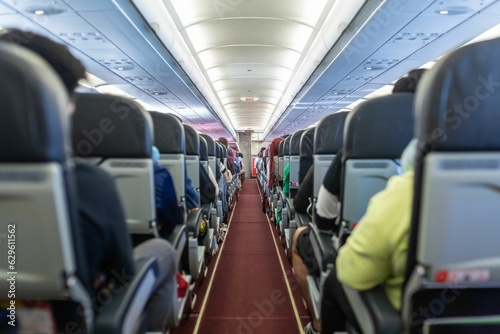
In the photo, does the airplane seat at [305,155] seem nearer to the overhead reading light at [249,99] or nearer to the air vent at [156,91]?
the air vent at [156,91]

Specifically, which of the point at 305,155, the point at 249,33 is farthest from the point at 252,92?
the point at 305,155

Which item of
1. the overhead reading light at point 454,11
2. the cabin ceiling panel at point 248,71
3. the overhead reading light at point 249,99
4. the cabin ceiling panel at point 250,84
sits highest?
the cabin ceiling panel at point 248,71

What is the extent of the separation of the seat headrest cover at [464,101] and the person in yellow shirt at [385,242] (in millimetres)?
197

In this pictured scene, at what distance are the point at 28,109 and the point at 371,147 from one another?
1.62 meters

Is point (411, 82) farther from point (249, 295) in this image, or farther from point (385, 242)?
point (249, 295)

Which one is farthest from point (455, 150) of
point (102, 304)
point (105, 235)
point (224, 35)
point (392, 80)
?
point (392, 80)

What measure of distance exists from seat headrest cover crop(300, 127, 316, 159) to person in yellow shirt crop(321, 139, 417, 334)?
89.5 inches

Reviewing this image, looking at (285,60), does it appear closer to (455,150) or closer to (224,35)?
(224,35)

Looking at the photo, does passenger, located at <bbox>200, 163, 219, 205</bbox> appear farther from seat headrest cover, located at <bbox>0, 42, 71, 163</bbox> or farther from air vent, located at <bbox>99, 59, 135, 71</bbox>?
seat headrest cover, located at <bbox>0, 42, 71, 163</bbox>

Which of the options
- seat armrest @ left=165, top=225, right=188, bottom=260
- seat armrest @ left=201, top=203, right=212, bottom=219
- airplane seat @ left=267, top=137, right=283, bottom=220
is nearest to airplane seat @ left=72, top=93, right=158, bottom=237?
seat armrest @ left=165, top=225, right=188, bottom=260

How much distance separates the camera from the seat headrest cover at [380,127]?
5.25 ft

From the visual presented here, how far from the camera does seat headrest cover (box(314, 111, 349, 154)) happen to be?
237 centimetres

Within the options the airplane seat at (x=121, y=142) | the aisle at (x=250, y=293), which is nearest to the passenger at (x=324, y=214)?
the aisle at (x=250, y=293)

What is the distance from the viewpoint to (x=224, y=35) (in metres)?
5.44
